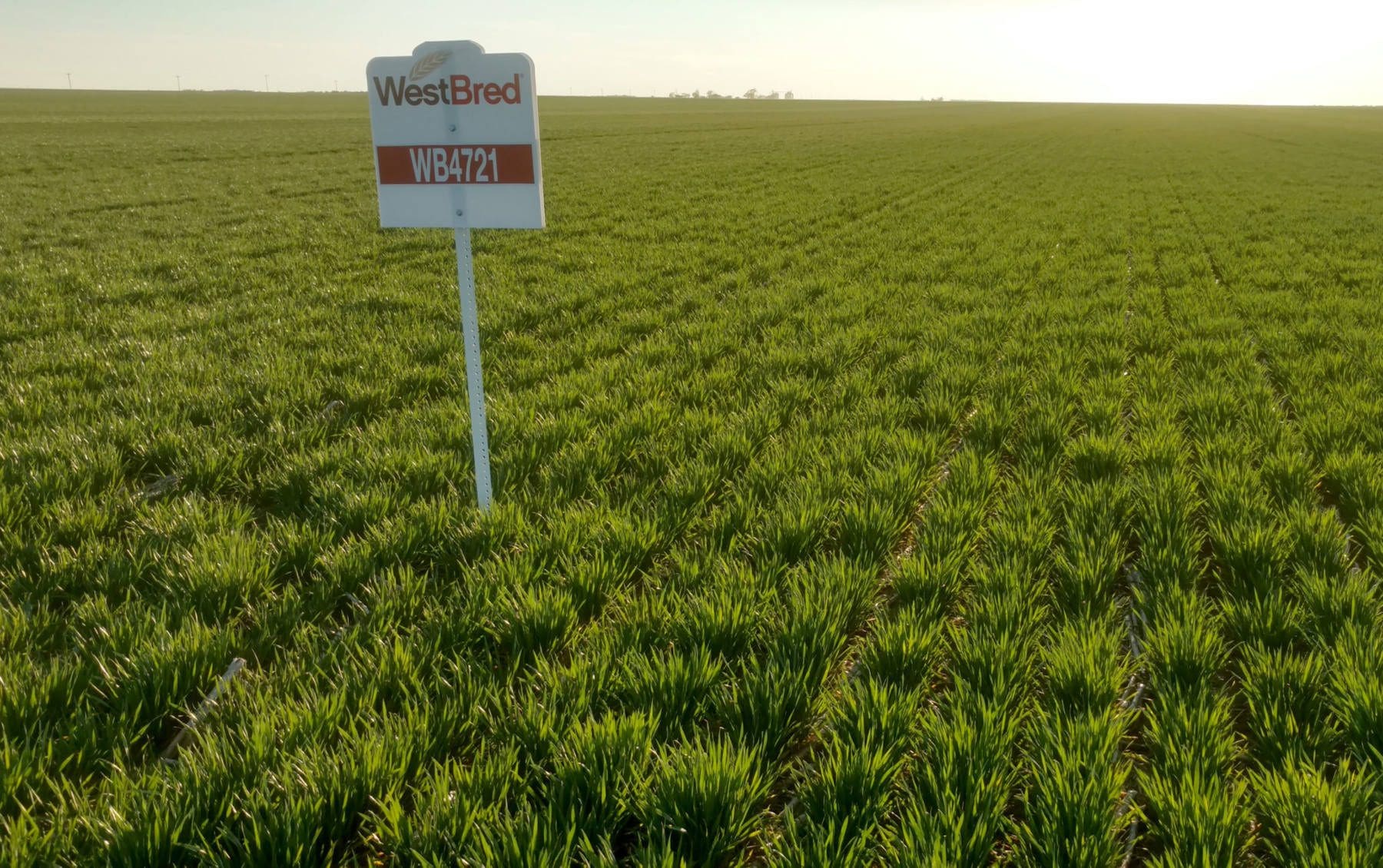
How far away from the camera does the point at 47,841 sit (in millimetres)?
1866

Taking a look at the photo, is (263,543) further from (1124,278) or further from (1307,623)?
(1124,278)

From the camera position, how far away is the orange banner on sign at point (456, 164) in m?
3.15

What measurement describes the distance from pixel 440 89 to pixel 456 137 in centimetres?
18

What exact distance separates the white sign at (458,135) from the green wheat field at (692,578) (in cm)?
126

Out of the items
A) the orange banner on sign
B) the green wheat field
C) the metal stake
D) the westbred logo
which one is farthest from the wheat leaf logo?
the green wheat field

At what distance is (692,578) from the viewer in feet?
10.1

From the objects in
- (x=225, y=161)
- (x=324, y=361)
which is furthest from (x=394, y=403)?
(x=225, y=161)

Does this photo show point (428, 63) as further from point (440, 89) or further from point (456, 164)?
point (456, 164)

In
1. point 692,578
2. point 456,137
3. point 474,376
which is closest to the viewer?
point 692,578

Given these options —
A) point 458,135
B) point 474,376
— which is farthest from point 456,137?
point 474,376

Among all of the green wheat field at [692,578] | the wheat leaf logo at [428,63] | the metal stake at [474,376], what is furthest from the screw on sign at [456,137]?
the green wheat field at [692,578]

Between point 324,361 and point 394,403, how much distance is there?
1000mm

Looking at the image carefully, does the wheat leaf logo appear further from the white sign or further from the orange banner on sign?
the orange banner on sign

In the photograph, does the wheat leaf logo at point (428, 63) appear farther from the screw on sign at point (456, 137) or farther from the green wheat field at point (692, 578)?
the green wheat field at point (692, 578)
